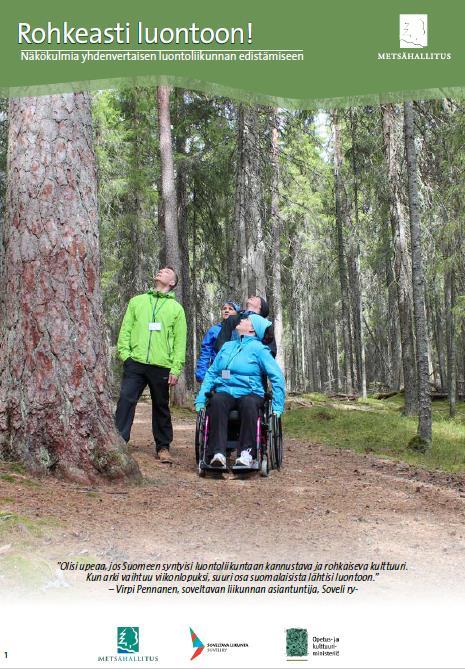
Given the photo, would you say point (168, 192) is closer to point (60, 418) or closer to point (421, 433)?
point (421, 433)

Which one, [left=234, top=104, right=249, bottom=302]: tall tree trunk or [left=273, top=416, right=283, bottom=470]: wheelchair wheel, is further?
[left=234, top=104, right=249, bottom=302]: tall tree trunk

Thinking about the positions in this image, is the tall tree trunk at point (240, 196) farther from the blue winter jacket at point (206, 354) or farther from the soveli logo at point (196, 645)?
the soveli logo at point (196, 645)

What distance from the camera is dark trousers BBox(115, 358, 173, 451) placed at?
5574mm

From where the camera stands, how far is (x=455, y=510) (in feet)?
14.9

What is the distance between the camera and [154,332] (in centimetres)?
572

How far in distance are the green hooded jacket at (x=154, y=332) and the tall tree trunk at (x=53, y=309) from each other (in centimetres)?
128

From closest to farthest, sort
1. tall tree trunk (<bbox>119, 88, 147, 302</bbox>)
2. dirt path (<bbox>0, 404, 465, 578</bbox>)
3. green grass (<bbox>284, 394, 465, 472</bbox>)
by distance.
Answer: dirt path (<bbox>0, 404, 465, 578</bbox>) → green grass (<bbox>284, 394, 465, 472</bbox>) → tall tree trunk (<bbox>119, 88, 147, 302</bbox>)

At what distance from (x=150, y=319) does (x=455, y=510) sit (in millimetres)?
3137

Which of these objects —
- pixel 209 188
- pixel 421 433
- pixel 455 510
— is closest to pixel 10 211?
pixel 455 510

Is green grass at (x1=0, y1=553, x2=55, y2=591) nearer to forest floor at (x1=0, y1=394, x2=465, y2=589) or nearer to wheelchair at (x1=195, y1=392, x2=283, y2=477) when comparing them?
forest floor at (x1=0, y1=394, x2=465, y2=589)

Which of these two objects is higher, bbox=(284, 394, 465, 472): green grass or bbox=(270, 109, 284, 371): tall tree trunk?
bbox=(270, 109, 284, 371): tall tree trunk

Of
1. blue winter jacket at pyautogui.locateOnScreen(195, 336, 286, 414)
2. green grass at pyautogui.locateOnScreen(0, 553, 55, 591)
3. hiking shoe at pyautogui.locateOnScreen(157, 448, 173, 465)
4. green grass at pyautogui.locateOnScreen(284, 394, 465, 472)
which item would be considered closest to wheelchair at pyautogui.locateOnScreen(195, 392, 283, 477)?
blue winter jacket at pyautogui.locateOnScreen(195, 336, 286, 414)

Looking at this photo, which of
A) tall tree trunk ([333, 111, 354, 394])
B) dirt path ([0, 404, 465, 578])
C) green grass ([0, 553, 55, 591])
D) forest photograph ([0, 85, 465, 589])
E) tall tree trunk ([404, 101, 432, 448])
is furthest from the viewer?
tall tree trunk ([333, 111, 354, 394])

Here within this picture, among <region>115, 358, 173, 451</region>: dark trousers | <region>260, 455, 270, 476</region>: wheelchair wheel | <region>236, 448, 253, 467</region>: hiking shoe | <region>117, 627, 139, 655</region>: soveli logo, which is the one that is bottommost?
<region>260, 455, 270, 476</region>: wheelchair wheel
